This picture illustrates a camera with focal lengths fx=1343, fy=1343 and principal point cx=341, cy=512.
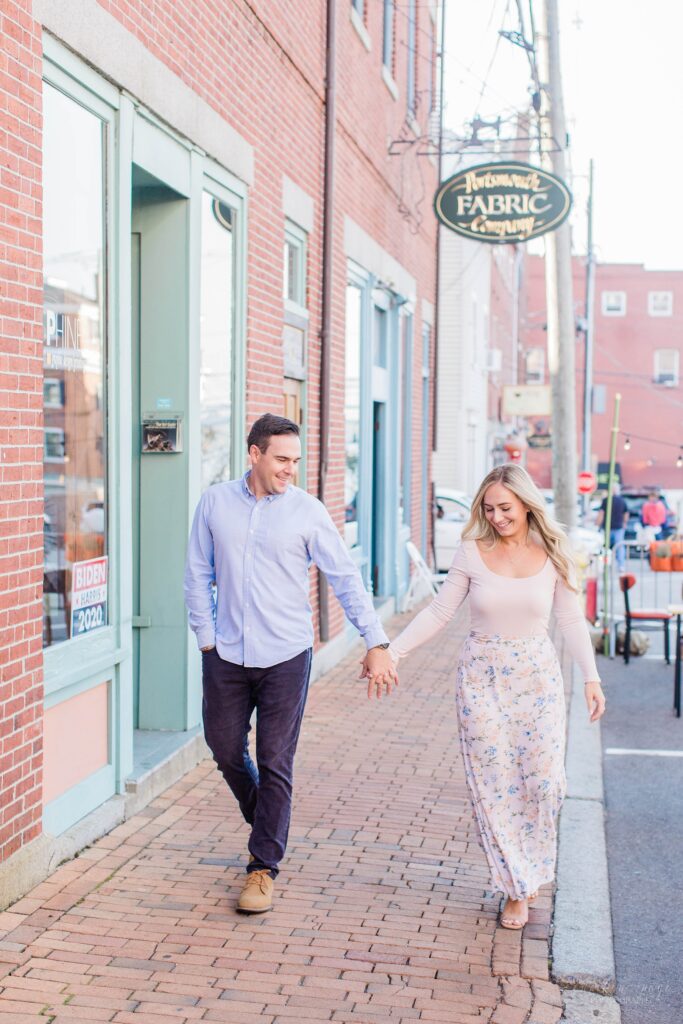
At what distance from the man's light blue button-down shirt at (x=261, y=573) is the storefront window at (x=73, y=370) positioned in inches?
33.0

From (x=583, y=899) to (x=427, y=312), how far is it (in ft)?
44.5

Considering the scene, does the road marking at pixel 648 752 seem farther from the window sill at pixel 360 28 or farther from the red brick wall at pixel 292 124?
the window sill at pixel 360 28

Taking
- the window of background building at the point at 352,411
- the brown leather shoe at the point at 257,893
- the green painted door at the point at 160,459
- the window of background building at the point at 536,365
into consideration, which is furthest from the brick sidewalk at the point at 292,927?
the window of background building at the point at 536,365

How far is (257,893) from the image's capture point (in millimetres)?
5242

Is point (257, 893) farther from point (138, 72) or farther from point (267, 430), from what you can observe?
point (138, 72)

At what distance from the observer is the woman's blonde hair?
17.3ft

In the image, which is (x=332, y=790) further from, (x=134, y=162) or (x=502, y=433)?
(x=502, y=433)

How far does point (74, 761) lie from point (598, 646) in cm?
887

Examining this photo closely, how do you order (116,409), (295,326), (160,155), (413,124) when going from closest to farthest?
(116,409), (160,155), (295,326), (413,124)

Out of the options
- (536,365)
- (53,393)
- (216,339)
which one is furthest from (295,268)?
(536,365)

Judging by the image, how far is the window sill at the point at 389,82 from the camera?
14156 millimetres

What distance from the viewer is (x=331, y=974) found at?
15.3 ft

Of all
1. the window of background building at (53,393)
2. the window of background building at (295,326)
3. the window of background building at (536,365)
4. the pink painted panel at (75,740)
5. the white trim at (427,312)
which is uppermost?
the window of background building at (536,365)

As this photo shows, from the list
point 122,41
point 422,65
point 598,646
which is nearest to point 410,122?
point 422,65
